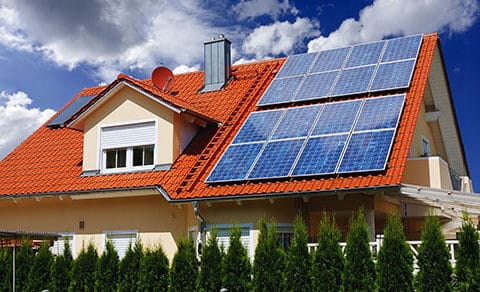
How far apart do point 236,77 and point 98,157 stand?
21.6 ft

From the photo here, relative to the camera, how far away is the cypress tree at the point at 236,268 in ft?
46.6

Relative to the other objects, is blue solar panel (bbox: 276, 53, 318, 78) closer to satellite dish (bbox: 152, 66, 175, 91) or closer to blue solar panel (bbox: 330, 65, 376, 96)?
blue solar panel (bbox: 330, 65, 376, 96)

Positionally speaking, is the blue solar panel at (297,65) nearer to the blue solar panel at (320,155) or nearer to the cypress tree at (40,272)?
the blue solar panel at (320,155)

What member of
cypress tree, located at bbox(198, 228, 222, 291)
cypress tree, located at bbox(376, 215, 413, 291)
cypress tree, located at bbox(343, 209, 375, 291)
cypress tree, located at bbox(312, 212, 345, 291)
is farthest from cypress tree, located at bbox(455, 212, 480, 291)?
cypress tree, located at bbox(198, 228, 222, 291)

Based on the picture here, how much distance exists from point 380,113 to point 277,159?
3.26 meters

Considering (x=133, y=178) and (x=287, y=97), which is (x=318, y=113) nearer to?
(x=287, y=97)

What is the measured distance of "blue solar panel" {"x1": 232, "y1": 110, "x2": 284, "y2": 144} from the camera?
18312 mm

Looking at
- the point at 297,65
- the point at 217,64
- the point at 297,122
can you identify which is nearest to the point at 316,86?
the point at 297,122

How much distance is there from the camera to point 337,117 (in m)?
18.0

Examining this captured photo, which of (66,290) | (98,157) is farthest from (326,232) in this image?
(98,157)

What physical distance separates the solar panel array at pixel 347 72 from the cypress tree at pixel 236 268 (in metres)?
6.86

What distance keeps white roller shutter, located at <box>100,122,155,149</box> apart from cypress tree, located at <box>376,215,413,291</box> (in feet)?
30.3

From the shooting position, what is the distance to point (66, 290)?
16297mm

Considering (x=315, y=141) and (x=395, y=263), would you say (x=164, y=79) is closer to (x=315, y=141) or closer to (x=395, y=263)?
(x=315, y=141)
